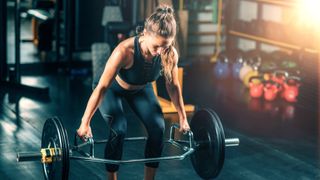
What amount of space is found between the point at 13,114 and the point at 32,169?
4.02 ft

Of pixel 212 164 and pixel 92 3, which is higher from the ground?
pixel 92 3

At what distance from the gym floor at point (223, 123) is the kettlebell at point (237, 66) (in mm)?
78

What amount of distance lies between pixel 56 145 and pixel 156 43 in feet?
2.07

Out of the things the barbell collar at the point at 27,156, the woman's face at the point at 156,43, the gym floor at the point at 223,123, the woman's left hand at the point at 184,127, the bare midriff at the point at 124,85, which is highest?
the woman's face at the point at 156,43

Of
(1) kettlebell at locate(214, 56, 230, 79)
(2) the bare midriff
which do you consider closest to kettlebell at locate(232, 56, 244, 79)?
(1) kettlebell at locate(214, 56, 230, 79)

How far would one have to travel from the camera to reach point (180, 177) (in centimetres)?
359

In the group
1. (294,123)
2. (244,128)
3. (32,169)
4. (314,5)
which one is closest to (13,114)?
(32,169)

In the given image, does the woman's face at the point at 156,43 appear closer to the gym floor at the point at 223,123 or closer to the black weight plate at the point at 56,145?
the black weight plate at the point at 56,145

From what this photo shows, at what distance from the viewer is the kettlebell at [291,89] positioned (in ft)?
17.8

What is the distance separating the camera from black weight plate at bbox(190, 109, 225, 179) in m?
3.15

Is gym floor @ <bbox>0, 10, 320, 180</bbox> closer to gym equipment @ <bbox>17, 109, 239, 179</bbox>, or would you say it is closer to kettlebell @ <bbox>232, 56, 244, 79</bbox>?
kettlebell @ <bbox>232, 56, 244, 79</bbox>

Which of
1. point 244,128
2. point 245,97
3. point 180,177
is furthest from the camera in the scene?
A: point 245,97

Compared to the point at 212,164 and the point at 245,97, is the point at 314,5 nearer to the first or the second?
the point at 245,97

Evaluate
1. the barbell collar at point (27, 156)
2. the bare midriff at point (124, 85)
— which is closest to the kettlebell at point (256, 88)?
the bare midriff at point (124, 85)
